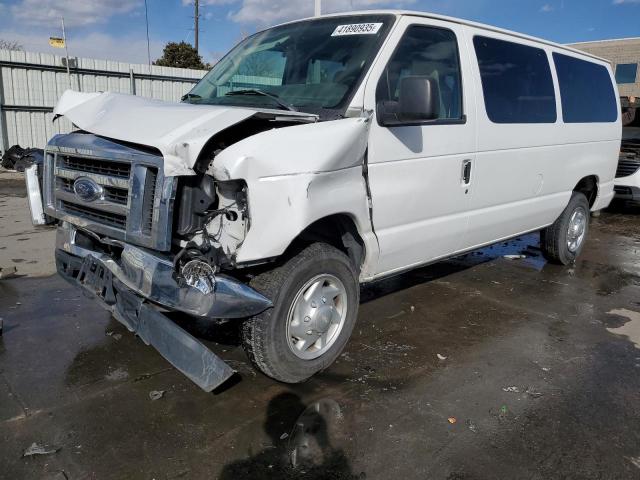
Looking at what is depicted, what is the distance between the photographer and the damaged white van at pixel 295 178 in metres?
2.75

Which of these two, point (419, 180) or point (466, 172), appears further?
point (466, 172)

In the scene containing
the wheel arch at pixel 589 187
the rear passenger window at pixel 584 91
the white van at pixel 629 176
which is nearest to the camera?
the rear passenger window at pixel 584 91

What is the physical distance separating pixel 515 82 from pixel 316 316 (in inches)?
113

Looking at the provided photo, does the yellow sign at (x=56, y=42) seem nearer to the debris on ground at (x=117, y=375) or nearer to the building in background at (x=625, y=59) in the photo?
the debris on ground at (x=117, y=375)

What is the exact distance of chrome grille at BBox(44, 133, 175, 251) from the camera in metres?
2.73

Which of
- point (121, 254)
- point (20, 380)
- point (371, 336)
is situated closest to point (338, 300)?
point (371, 336)

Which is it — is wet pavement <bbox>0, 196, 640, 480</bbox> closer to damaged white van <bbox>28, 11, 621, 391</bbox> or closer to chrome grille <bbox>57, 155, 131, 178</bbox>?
damaged white van <bbox>28, 11, 621, 391</bbox>

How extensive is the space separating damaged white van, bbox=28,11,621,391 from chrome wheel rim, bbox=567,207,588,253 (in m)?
1.60

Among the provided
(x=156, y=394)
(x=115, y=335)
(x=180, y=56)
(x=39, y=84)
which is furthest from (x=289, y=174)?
(x=180, y=56)

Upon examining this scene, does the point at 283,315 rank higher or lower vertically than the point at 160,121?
lower

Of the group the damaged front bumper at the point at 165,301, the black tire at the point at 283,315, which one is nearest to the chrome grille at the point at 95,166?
the damaged front bumper at the point at 165,301

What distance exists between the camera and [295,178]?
2.79 metres

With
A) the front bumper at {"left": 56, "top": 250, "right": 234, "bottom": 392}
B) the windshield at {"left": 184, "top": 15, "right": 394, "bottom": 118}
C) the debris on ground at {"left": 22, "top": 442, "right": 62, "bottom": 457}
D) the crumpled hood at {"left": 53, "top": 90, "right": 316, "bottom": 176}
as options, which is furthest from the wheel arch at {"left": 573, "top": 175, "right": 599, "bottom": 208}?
the debris on ground at {"left": 22, "top": 442, "right": 62, "bottom": 457}

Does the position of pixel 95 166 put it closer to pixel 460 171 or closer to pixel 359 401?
pixel 359 401
